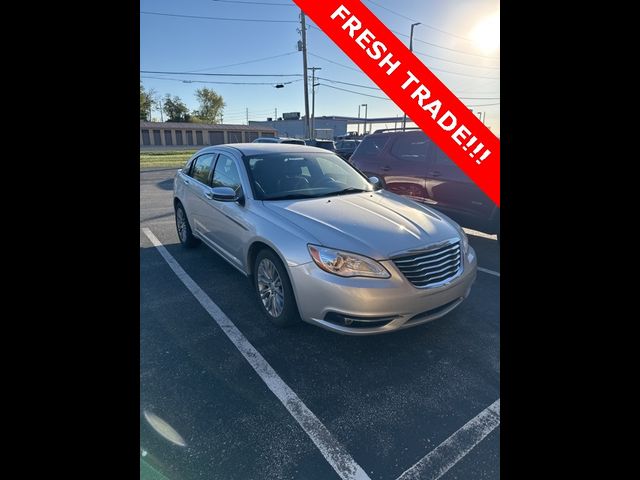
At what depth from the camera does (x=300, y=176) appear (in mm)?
3855

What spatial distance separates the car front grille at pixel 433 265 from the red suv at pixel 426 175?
265 centimetres

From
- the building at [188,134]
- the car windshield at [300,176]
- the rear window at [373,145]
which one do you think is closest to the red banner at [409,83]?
the car windshield at [300,176]

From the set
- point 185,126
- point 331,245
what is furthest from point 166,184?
point 185,126

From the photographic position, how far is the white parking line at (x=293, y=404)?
72.8 inches

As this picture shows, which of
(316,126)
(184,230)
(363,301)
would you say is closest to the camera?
(363,301)

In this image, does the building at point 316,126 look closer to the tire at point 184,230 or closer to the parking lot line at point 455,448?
the tire at point 184,230

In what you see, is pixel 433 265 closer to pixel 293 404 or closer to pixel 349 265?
pixel 349 265

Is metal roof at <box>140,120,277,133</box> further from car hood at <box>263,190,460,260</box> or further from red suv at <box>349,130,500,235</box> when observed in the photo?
car hood at <box>263,190,460,260</box>

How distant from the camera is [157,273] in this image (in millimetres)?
4477

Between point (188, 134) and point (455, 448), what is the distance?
49323mm

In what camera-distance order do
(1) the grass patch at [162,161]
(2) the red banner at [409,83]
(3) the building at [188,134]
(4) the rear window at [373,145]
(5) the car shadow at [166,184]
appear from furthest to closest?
(3) the building at [188,134]
(1) the grass patch at [162,161]
(5) the car shadow at [166,184]
(4) the rear window at [373,145]
(2) the red banner at [409,83]
